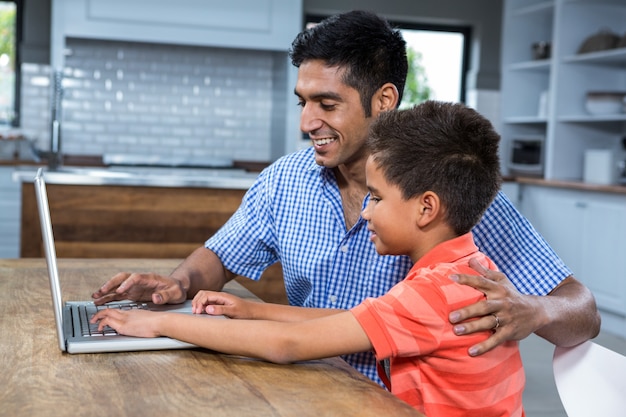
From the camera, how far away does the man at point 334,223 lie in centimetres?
158

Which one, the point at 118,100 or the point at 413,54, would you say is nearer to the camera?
the point at 118,100

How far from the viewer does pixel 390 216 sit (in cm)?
129

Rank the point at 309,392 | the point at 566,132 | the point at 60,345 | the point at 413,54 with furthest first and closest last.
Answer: the point at 413,54
the point at 566,132
the point at 60,345
the point at 309,392

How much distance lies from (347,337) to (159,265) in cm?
111

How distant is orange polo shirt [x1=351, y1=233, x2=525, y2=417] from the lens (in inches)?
44.6

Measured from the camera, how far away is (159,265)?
2.15 metres

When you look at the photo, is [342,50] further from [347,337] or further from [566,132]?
[566,132]

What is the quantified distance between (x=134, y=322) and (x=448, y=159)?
0.57 m

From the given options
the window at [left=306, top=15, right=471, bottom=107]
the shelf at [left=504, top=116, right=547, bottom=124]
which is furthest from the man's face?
the window at [left=306, top=15, right=471, bottom=107]

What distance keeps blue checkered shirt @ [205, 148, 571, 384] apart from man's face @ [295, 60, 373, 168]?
0.10 metres

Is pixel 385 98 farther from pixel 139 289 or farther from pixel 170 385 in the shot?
pixel 170 385

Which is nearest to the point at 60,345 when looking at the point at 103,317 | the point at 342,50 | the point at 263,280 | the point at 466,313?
the point at 103,317

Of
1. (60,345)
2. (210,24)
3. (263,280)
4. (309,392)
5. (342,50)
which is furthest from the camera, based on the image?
(210,24)

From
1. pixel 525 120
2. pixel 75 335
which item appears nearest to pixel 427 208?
pixel 75 335
